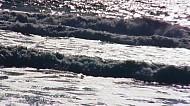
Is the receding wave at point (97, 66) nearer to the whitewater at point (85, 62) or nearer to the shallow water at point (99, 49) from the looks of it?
the whitewater at point (85, 62)

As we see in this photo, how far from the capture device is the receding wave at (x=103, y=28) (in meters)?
24.7

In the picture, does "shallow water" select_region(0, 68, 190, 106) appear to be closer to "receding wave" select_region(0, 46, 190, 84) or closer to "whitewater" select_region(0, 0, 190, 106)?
"whitewater" select_region(0, 0, 190, 106)

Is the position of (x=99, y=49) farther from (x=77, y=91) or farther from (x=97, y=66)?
(x=77, y=91)

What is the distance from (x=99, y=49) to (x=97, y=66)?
13.1ft

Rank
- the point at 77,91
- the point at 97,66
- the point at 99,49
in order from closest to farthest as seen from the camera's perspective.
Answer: the point at 77,91 < the point at 97,66 < the point at 99,49

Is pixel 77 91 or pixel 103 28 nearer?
pixel 77 91


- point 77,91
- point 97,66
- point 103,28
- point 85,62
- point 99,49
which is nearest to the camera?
point 77,91

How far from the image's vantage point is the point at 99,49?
68.9 ft

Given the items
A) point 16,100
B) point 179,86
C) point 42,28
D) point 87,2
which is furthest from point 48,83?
point 87,2

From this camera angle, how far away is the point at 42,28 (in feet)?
83.9

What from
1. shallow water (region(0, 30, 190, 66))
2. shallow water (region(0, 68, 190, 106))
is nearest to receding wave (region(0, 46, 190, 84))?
shallow water (region(0, 68, 190, 106))

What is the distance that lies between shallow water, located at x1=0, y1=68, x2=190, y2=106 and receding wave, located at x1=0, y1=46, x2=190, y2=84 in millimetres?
664

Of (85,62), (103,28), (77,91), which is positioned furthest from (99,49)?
(103,28)

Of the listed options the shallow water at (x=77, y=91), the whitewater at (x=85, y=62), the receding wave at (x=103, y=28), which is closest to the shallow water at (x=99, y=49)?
the whitewater at (x=85, y=62)
